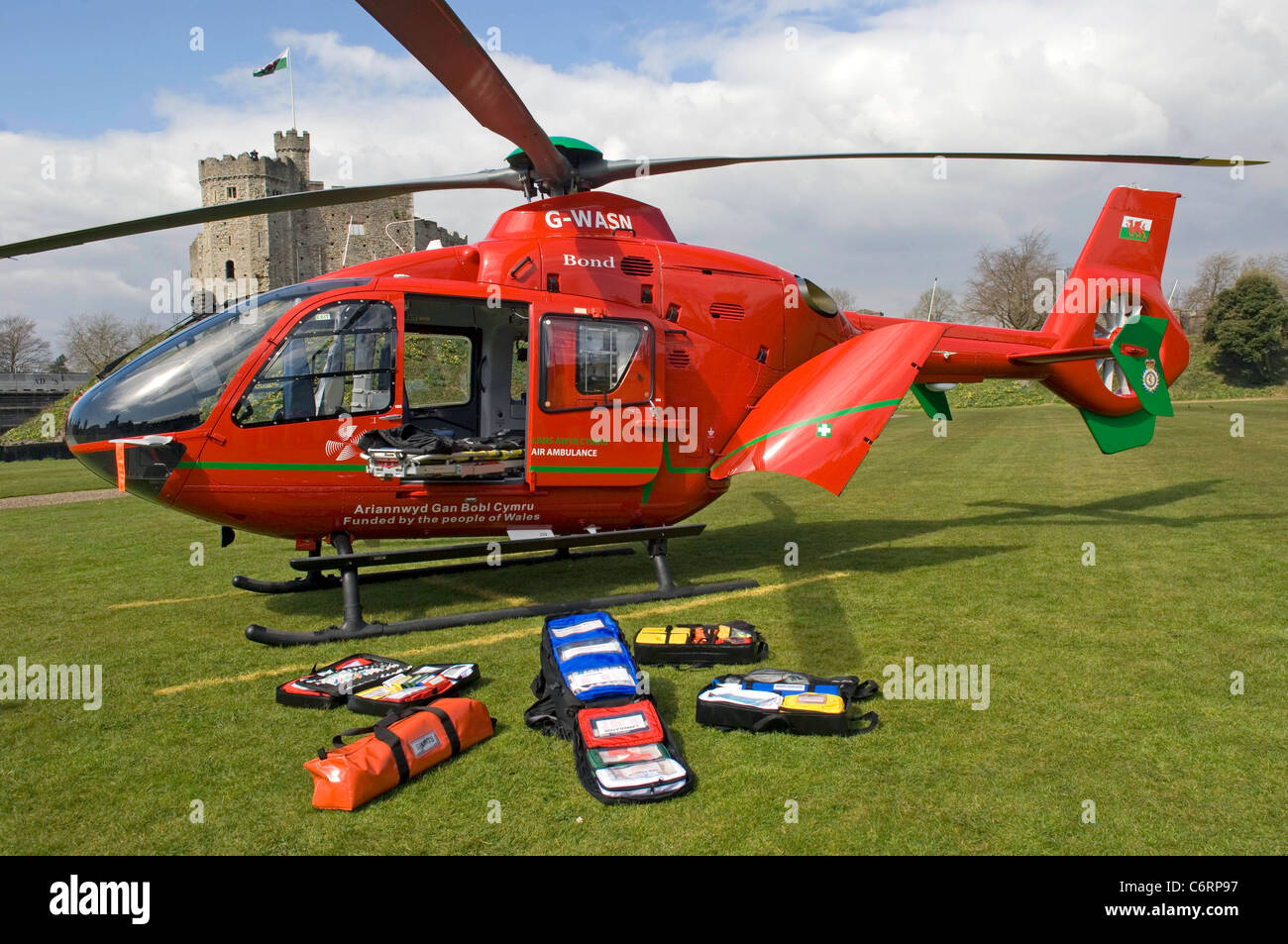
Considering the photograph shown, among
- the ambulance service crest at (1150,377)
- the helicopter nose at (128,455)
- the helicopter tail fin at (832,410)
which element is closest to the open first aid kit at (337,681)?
the helicopter nose at (128,455)

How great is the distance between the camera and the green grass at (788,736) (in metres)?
4.23

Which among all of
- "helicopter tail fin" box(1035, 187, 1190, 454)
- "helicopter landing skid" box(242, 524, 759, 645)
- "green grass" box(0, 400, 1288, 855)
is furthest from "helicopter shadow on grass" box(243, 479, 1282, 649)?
"helicopter tail fin" box(1035, 187, 1190, 454)

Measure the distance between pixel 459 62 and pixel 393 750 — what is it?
4.14 m

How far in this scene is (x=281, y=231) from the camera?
67.9 meters

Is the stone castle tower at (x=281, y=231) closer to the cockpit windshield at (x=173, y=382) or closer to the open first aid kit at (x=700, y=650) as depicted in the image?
the cockpit windshield at (x=173, y=382)

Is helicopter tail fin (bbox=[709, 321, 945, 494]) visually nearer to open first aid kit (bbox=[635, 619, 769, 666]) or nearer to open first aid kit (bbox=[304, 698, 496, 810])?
open first aid kit (bbox=[635, 619, 769, 666])

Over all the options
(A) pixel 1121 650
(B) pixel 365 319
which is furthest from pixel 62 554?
(A) pixel 1121 650

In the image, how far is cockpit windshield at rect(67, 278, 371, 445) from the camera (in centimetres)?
712

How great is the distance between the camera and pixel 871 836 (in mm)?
4133

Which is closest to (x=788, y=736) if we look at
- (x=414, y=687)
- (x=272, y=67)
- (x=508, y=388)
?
(x=414, y=687)

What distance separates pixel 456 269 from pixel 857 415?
13.8ft

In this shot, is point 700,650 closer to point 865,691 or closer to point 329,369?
point 865,691

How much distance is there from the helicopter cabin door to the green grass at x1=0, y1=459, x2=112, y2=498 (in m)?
14.5

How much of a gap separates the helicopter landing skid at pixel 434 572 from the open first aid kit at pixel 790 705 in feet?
8.65
